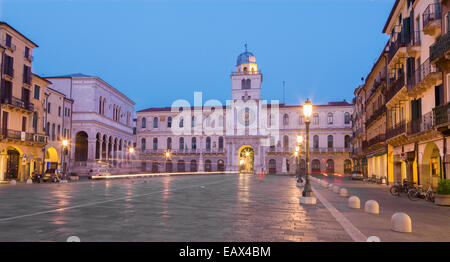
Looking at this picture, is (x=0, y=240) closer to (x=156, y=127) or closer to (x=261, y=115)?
(x=261, y=115)

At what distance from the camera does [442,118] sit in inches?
681

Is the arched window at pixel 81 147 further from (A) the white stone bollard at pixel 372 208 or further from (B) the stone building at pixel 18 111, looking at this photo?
(A) the white stone bollard at pixel 372 208

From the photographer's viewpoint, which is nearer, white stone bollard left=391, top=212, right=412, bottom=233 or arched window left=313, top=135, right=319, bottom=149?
white stone bollard left=391, top=212, right=412, bottom=233

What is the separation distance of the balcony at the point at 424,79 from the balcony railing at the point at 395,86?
2.36 meters

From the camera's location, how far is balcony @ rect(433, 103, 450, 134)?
16.8 metres

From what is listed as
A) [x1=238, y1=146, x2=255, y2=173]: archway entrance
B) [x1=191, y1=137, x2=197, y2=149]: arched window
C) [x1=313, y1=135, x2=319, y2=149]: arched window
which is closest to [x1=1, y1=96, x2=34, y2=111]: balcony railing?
[x1=191, y1=137, x2=197, y2=149]: arched window

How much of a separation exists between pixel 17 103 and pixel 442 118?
3650cm

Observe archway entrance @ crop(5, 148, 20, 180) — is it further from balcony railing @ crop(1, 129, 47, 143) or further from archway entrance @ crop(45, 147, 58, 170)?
archway entrance @ crop(45, 147, 58, 170)

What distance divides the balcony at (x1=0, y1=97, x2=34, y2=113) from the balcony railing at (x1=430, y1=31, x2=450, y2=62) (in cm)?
3508

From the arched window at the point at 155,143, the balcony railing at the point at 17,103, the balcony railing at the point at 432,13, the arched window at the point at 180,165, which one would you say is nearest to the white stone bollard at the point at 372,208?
the balcony railing at the point at 432,13

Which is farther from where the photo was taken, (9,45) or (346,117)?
(346,117)

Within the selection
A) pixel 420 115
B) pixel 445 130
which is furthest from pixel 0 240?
pixel 420 115

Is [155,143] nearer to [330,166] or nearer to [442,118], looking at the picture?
[330,166]

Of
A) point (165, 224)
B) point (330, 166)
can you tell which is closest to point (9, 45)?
point (165, 224)
